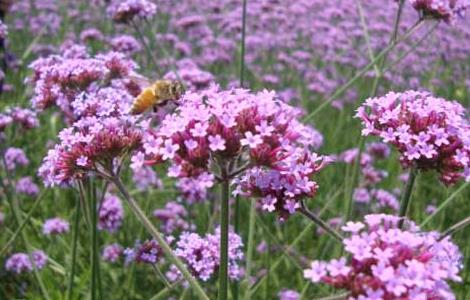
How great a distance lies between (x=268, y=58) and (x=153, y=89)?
5.91m

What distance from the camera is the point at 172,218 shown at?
3.75 meters

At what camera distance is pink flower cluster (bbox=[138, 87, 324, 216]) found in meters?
1.54

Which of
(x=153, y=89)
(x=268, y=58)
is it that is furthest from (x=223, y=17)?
(x=153, y=89)

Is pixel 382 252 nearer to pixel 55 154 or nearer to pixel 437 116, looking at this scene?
pixel 437 116

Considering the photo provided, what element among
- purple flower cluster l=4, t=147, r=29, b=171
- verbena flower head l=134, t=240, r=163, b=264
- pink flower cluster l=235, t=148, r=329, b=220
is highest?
pink flower cluster l=235, t=148, r=329, b=220

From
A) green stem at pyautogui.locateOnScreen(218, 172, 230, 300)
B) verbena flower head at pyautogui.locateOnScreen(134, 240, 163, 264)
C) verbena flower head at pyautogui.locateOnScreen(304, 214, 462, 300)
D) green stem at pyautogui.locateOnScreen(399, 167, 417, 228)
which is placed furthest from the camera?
verbena flower head at pyautogui.locateOnScreen(134, 240, 163, 264)


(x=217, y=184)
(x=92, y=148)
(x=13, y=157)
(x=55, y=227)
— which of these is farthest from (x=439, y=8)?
(x=13, y=157)

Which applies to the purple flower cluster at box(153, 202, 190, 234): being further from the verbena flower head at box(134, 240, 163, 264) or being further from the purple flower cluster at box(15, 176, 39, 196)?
the verbena flower head at box(134, 240, 163, 264)

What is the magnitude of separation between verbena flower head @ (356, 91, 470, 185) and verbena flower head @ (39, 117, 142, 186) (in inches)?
23.2

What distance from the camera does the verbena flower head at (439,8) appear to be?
2727mm

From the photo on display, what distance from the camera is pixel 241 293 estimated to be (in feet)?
11.1

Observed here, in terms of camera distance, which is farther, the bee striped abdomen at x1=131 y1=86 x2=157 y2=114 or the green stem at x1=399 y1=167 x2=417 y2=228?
the bee striped abdomen at x1=131 y1=86 x2=157 y2=114

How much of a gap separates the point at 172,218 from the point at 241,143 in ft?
7.47

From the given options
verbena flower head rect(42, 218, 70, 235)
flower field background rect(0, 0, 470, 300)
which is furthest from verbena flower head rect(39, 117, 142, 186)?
verbena flower head rect(42, 218, 70, 235)
